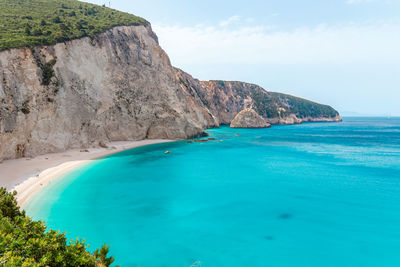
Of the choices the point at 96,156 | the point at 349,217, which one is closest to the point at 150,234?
the point at 349,217

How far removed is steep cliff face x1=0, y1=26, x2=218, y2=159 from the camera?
3238 centimetres

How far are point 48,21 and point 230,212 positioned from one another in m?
52.0

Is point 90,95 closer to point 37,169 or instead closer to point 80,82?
point 80,82

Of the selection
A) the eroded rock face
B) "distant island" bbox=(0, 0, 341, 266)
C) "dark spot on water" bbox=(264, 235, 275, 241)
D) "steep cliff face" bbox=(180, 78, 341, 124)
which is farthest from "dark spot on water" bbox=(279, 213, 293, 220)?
"steep cliff face" bbox=(180, 78, 341, 124)

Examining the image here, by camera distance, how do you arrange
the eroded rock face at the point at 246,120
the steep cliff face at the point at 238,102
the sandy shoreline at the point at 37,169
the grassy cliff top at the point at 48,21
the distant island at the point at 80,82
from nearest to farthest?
the sandy shoreline at the point at 37,169
the distant island at the point at 80,82
the grassy cliff top at the point at 48,21
the eroded rock face at the point at 246,120
the steep cliff face at the point at 238,102

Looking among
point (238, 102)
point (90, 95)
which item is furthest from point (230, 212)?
point (238, 102)

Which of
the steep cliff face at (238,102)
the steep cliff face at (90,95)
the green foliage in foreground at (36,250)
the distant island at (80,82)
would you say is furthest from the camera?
the steep cliff face at (238,102)

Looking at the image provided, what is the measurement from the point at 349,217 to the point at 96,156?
35.1 m

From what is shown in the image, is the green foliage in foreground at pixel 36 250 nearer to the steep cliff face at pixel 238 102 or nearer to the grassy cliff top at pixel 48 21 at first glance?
the grassy cliff top at pixel 48 21

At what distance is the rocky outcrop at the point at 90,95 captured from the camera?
32.4 metres

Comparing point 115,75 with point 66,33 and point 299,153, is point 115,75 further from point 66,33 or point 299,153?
point 299,153

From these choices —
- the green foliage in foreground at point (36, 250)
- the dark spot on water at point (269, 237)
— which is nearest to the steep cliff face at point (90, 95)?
→ the green foliage in foreground at point (36, 250)

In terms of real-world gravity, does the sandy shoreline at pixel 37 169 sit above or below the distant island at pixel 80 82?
below

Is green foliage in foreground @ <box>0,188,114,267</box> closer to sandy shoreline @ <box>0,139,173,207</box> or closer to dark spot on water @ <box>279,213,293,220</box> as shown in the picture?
sandy shoreline @ <box>0,139,173,207</box>
